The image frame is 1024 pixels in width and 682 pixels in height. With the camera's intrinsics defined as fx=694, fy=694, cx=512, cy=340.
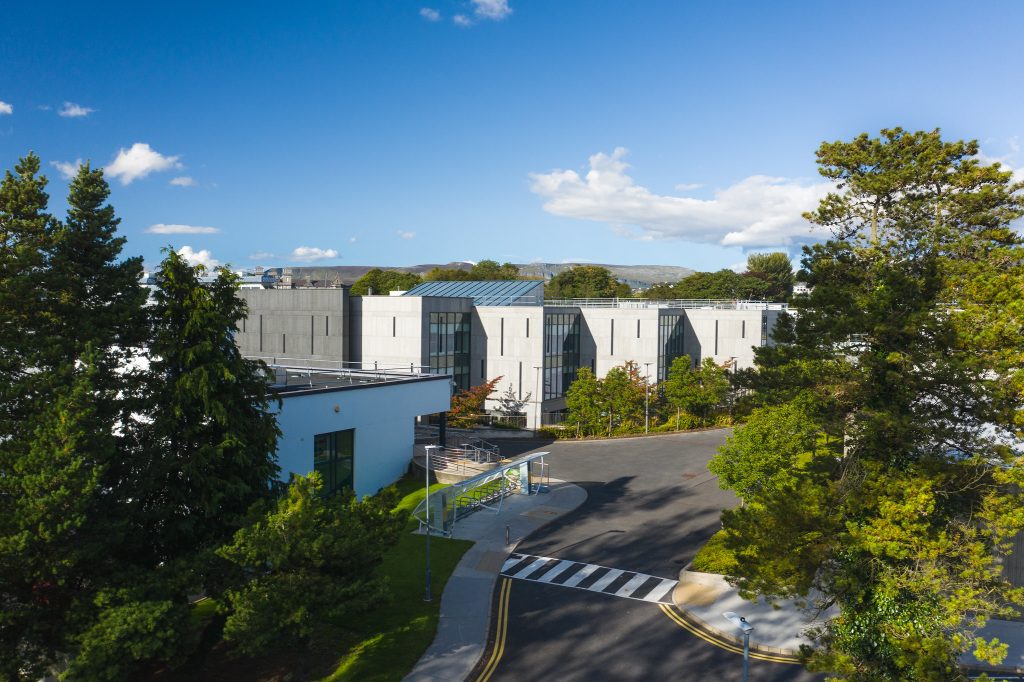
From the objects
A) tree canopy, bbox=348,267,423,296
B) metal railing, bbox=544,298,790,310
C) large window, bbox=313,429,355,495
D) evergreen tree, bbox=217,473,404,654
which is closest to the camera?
evergreen tree, bbox=217,473,404,654

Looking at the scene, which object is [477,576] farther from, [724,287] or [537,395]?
[724,287]

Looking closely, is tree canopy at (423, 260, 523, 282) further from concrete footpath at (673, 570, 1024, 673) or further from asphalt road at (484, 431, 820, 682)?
concrete footpath at (673, 570, 1024, 673)

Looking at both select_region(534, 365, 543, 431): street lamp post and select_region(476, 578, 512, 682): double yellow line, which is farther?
select_region(534, 365, 543, 431): street lamp post

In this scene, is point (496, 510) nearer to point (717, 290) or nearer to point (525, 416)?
point (525, 416)

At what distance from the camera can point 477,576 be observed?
2631cm

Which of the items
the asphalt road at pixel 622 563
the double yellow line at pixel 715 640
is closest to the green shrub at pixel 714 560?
the asphalt road at pixel 622 563

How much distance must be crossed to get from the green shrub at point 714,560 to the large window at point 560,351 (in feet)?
109

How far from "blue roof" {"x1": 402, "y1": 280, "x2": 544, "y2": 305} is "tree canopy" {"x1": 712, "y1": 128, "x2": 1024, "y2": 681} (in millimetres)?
41584

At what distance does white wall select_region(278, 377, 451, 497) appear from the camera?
30047mm

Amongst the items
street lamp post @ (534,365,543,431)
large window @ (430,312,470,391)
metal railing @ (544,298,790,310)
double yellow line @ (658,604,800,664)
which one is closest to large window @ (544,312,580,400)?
street lamp post @ (534,365,543,431)

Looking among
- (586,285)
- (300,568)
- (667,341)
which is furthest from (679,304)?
(300,568)

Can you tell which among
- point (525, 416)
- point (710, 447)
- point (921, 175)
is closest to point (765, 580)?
point (921, 175)

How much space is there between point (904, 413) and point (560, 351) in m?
43.4

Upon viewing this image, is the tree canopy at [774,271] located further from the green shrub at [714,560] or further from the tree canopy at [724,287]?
the green shrub at [714,560]
